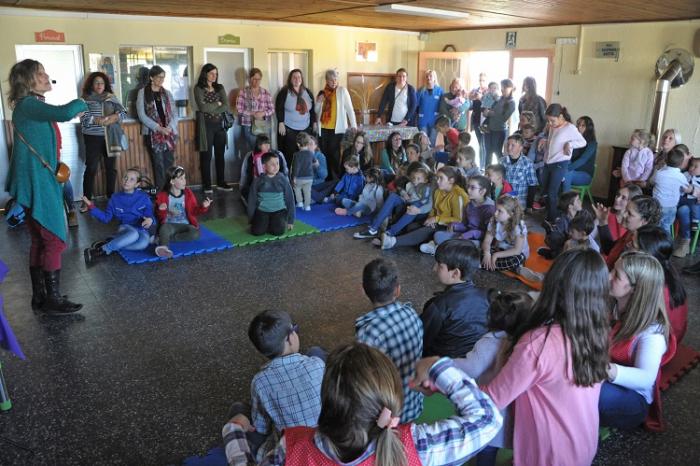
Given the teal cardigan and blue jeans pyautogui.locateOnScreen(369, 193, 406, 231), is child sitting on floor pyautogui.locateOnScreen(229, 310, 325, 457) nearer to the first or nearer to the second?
the teal cardigan

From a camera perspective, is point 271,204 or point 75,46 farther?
point 75,46

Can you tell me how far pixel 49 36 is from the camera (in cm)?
684

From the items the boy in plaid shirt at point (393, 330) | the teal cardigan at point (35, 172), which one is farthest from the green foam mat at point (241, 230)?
the boy in plaid shirt at point (393, 330)

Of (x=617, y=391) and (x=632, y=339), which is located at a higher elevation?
(x=632, y=339)

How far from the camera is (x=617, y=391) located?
2594mm

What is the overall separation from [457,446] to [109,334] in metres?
3.07

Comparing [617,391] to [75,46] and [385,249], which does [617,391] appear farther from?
[75,46]

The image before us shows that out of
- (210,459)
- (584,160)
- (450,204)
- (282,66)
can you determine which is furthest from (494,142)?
(210,459)

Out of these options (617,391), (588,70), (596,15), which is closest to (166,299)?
(617,391)

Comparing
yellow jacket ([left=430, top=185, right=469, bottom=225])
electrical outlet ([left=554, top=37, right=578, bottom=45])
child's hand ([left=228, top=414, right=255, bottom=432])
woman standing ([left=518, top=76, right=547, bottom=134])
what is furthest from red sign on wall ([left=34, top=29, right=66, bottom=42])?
child's hand ([left=228, top=414, right=255, bottom=432])

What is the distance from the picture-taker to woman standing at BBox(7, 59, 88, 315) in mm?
3627

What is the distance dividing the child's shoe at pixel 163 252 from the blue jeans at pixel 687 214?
467 cm

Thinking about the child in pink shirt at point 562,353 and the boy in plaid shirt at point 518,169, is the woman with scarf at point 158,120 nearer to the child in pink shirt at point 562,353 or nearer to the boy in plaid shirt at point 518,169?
the boy in plaid shirt at point 518,169

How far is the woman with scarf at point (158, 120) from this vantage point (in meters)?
7.16
